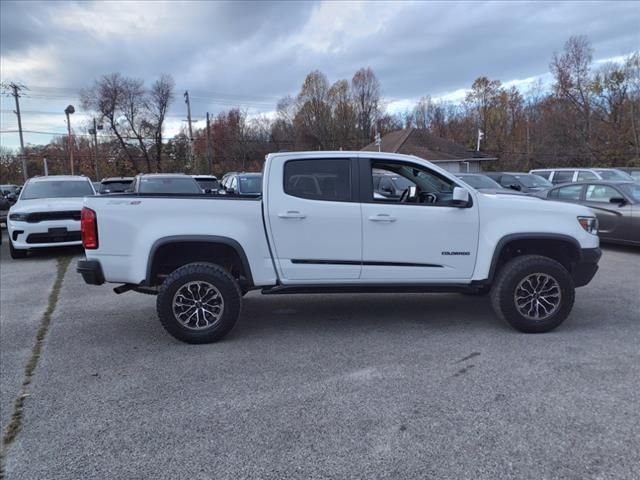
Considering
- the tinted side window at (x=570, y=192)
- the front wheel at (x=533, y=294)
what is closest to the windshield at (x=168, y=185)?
the front wheel at (x=533, y=294)

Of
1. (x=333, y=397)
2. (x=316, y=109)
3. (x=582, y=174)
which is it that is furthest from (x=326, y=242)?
(x=316, y=109)

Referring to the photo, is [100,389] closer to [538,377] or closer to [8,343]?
[8,343]

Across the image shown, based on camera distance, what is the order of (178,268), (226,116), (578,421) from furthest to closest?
1. (226,116)
2. (178,268)
3. (578,421)

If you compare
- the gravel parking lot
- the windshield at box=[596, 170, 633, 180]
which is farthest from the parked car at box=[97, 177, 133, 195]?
the windshield at box=[596, 170, 633, 180]

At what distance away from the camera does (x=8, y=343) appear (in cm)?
506

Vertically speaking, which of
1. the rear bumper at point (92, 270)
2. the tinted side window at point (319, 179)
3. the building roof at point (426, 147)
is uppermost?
the building roof at point (426, 147)

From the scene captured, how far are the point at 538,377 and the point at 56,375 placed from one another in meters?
4.07

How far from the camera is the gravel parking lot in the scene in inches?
112

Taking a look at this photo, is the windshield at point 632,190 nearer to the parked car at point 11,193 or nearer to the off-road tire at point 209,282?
the off-road tire at point 209,282

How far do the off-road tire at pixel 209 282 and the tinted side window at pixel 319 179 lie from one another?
1094 mm

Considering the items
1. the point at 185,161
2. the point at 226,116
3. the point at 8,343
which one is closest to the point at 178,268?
the point at 8,343

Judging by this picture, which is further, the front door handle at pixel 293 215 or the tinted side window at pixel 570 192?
the tinted side window at pixel 570 192

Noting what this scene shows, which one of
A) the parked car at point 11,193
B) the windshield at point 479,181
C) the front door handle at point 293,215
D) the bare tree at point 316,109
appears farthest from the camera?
the bare tree at point 316,109

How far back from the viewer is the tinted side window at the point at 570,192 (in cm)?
1134
